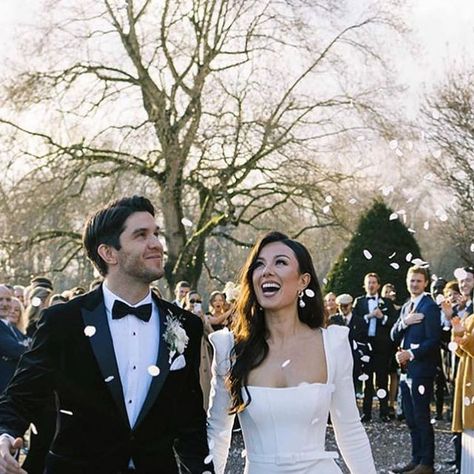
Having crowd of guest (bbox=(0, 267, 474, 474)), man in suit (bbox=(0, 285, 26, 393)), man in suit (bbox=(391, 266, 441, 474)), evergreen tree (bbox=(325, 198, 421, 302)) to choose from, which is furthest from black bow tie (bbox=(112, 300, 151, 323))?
evergreen tree (bbox=(325, 198, 421, 302))

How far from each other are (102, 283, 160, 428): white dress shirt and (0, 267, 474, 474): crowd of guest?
159 cm

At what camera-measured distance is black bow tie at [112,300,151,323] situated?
409 cm

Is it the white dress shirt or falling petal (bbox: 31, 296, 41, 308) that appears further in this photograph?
falling petal (bbox: 31, 296, 41, 308)

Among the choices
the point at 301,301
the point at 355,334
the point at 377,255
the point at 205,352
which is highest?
the point at 377,255

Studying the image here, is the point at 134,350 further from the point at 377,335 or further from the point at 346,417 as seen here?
the point at 377,335

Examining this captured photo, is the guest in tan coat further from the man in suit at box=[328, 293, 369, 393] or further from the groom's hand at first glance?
the groom's hand

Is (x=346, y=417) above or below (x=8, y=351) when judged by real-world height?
below

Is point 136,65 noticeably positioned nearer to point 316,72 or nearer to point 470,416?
point 316,72

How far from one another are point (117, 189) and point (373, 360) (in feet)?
34.0

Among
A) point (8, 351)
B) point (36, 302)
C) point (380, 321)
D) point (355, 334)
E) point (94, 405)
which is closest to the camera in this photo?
point (94, 405)

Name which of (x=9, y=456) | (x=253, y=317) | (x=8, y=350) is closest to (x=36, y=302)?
(x=8, y=350)

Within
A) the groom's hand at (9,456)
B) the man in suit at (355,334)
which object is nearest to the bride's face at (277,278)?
the groom's hand at (9,456)

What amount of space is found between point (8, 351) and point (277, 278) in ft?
16.0

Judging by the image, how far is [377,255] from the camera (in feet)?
60.2
